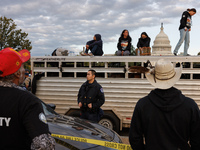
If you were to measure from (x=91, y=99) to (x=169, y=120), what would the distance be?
359 cm

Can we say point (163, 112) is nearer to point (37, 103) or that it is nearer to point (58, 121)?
point (37, 103)

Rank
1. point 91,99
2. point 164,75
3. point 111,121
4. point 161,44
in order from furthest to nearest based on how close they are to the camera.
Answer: point 161,44, point 111,121, point 91,99, point 164,75

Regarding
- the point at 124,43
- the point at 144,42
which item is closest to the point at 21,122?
the point at 124,43

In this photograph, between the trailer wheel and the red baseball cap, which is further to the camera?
the trailer wheel

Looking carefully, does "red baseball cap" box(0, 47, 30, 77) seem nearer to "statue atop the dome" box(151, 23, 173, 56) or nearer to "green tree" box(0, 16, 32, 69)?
"green tree" box(0, 16, 32, 69)

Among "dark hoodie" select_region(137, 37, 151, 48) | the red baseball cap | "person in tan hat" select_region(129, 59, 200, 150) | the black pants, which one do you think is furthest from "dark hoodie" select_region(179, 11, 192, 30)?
the red baseball cap

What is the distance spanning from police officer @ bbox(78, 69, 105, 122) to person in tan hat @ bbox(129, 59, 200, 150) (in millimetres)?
3384

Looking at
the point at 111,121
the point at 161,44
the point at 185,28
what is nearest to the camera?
the point at 111,121

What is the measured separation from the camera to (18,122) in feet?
5.48

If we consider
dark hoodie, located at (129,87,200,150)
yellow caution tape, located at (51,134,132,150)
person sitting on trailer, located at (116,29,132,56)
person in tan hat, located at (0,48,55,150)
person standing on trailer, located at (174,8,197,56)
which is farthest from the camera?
person standing on trailer, located at (174,8,197,56)

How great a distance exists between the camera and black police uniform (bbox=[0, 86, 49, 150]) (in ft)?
5.43

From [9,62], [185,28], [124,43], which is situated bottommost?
[9,62]

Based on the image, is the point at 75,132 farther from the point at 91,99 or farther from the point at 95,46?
the point at 95,46

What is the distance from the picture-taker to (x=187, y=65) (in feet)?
22.7
